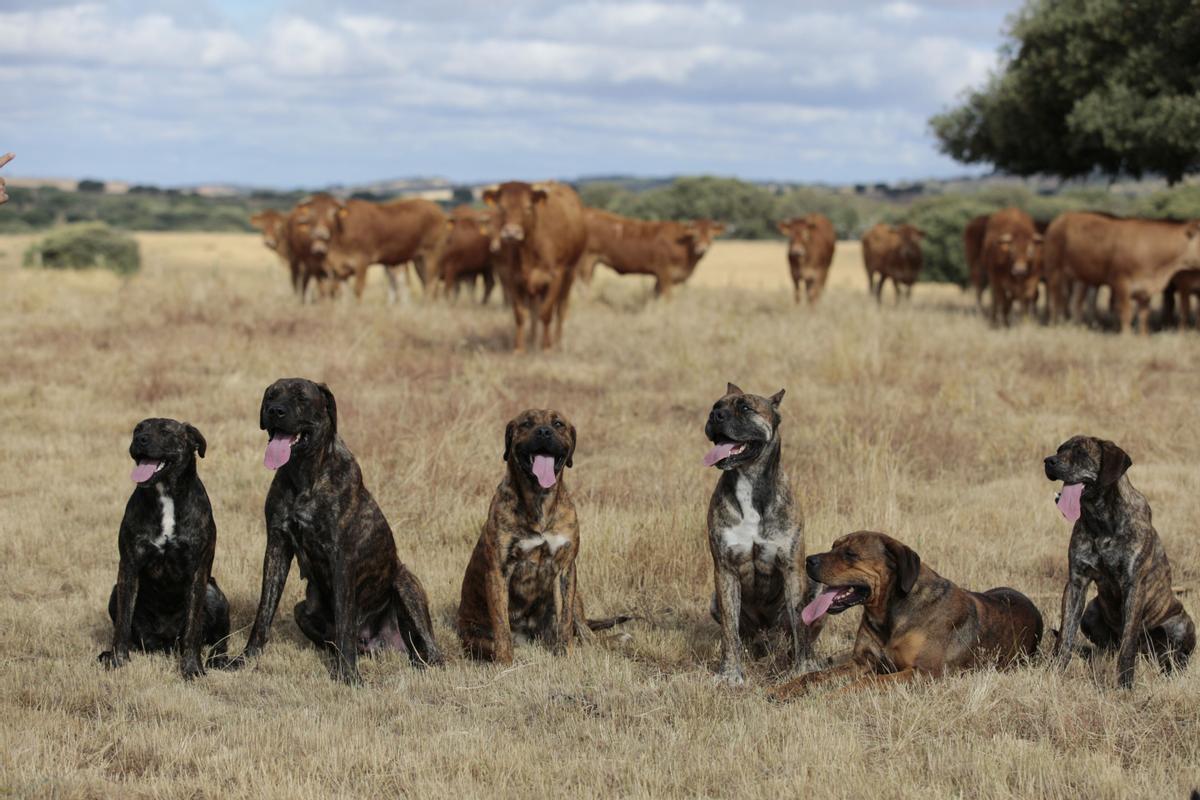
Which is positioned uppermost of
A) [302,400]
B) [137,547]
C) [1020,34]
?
[1020,34]

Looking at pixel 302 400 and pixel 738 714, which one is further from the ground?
pixel 302 400

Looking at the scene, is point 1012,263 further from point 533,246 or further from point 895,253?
point 533,246

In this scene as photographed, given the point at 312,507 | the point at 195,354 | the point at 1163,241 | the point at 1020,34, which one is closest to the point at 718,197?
the point at 1020,34

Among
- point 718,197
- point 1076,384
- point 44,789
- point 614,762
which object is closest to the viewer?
point 44,789

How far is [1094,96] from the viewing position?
21.2 meters

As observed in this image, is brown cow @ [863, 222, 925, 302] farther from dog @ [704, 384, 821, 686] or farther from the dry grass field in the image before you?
dog @ [704, 384, 821, 686]

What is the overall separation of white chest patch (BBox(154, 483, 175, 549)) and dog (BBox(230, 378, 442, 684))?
0.48 m

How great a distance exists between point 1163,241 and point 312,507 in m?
16.4

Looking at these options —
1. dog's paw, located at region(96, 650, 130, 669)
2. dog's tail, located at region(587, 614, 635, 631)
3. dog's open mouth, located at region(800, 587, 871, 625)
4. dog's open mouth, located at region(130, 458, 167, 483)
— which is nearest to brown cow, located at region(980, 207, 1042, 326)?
dog's tail, located at region(587, 614, 635, 631)

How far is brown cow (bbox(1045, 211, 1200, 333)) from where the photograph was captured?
19391 millimetres

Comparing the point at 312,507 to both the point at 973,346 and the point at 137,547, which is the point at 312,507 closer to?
the point at 137,547

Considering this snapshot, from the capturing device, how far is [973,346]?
17.0 metres

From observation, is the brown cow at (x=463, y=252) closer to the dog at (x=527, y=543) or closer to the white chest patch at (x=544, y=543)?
the dog at (x=527, y=543)

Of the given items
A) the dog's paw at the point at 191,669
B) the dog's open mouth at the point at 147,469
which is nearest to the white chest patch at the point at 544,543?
the dog's paw at the point at 191,669
